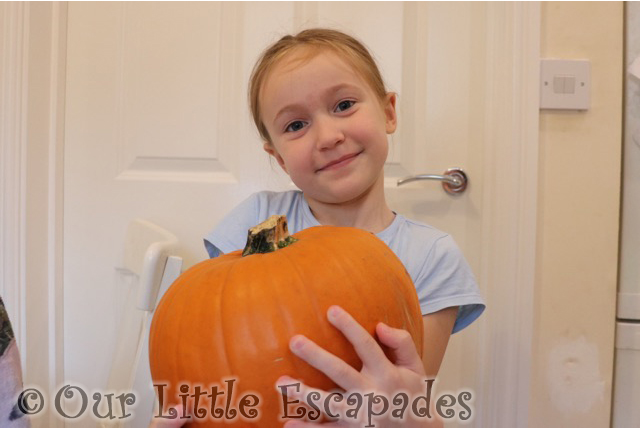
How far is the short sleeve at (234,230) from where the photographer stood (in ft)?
2.77

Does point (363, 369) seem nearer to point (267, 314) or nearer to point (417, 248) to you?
point (267, 314)

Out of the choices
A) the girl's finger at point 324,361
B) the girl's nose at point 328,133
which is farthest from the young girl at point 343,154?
the girl's finger at point 324,361

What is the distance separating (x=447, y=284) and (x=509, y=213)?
0.41m

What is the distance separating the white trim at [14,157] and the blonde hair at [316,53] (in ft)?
2.28

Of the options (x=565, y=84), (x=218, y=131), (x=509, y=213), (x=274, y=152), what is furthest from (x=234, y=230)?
(x=565, y=84)

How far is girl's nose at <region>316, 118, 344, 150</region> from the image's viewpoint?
0.75m

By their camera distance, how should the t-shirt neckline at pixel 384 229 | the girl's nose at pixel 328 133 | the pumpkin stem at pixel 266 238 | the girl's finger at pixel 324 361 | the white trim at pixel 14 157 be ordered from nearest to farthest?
the girl's finger at pixel 324 361 → the pumpkin stem at pixel 266 238 → the girl's nose at pixel 328 133 → the t-shirt neckline at pixel 384 229 → the white trim at pixel 14 157

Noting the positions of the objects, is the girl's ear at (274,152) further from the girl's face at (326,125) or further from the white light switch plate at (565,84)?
the white light switch plate at (565,84)

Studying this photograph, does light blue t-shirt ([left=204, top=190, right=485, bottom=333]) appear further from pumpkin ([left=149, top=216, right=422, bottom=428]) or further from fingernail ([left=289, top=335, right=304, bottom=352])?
fingernail ([left=289, top=335, right=304, bottom=352])

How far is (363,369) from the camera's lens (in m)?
0.48

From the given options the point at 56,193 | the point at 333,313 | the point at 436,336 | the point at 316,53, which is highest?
the point at 316,53

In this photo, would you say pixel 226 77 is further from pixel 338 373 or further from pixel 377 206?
pixel 338 373

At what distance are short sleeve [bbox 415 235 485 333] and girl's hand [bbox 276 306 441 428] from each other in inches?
11.3

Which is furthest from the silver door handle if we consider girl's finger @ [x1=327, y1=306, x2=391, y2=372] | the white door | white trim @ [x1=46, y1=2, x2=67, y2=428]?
white trim @ [x1=46, y1=2, x2=67, y2=428]
